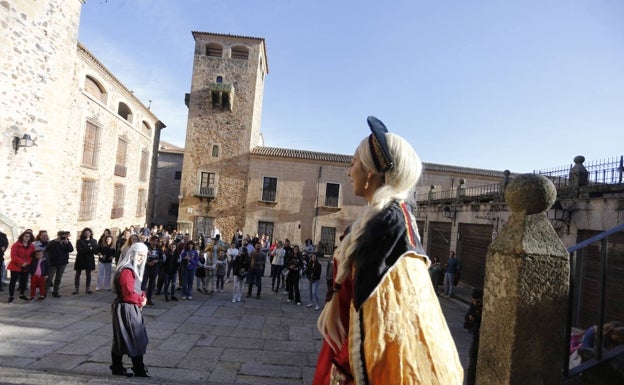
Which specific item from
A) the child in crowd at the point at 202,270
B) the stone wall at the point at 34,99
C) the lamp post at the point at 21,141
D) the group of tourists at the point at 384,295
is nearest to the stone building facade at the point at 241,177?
the stone wall at the point at 34,99

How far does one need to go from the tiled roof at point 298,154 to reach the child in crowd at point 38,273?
18.2 meters

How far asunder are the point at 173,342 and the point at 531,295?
19.3 ft

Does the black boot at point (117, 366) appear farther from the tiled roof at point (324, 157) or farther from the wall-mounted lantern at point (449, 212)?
the tiled roof at point (324, 157)

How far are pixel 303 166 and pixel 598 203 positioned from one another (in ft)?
63.3

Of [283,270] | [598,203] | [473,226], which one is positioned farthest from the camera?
[473,226]

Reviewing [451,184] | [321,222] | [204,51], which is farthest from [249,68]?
[451,184]

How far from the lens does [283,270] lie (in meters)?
11.1

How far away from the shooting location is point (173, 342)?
6117mm

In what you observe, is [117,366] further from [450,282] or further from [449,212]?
[449,212]

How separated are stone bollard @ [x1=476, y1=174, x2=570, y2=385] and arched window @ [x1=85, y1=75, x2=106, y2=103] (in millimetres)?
19685

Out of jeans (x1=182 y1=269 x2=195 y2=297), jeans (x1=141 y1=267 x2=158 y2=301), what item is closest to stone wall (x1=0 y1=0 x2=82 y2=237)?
jeans (x1=141 y1=267 x2=158 y2=301)

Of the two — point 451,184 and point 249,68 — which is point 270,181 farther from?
point 451,184

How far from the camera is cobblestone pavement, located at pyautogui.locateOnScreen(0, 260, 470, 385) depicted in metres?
4.74

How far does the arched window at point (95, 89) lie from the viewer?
17.0 meters
